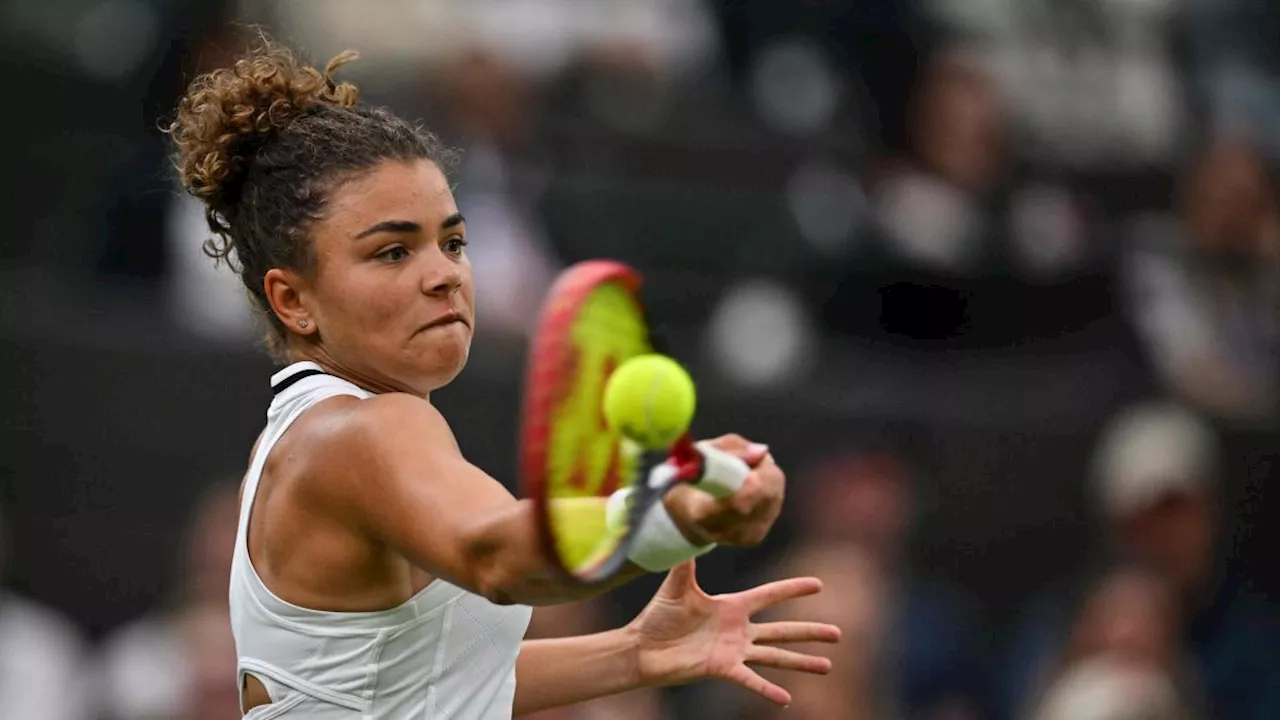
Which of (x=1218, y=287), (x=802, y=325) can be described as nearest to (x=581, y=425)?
(x=802, y=325)

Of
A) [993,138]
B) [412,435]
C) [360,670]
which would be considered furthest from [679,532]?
[993,138]

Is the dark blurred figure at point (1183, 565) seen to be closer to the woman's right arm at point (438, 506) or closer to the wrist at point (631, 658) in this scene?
the wrist at point (631, 658)

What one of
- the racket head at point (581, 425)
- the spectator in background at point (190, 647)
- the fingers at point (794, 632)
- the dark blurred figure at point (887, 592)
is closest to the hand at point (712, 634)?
the fingers at point (794, 632)

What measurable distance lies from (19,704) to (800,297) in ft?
10.2

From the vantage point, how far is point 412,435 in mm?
2602

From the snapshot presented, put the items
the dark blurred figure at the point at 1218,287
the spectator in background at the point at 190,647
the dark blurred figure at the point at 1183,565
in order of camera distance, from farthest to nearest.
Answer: the dark blurred figure at the point at 1218,287 → the dark blurred figure at the point at 1183,565 → the spectator in background at the point at 190,647

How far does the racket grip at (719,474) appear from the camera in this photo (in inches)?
95.3

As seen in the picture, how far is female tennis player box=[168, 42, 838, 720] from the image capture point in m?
2.64

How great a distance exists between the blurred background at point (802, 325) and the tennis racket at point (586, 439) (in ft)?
11.6

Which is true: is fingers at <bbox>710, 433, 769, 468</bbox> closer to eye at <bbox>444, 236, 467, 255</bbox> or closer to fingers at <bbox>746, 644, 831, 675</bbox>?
eye at <bbox>444, 236, 467, 255</bbox>

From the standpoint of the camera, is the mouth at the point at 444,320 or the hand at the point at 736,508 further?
the mouth at the point at 444,320

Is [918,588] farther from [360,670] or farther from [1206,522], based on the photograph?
[360,670]

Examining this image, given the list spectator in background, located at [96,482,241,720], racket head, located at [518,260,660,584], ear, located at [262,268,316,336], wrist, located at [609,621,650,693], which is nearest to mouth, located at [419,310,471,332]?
ear, located at [262,268,316,336]

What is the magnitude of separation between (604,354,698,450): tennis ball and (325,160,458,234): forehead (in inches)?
23.4
